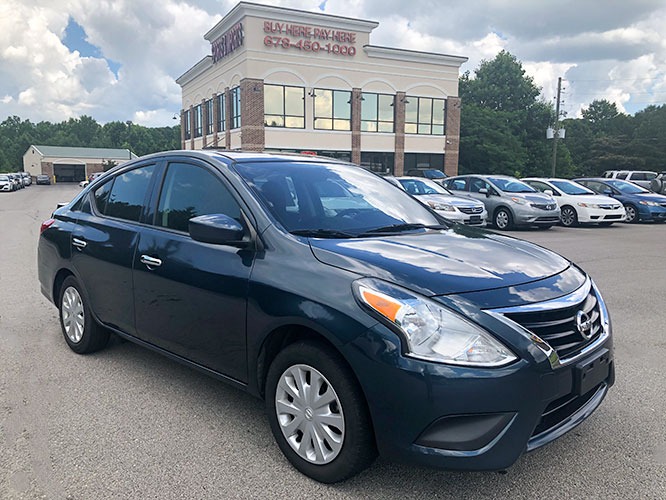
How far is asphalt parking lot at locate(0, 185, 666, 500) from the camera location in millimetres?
2730

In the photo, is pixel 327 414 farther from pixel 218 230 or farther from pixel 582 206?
pixel 582 206

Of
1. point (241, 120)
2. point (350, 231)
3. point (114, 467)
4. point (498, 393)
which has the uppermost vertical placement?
point (241, 120)

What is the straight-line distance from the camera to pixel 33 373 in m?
4.27

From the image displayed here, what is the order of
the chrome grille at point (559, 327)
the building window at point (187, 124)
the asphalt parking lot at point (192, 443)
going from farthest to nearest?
the building window at point (187, 124) → the asphalt parking lot at point (192, 443) → the chrome grille at point (559, 327)

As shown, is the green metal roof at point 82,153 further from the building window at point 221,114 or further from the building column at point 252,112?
the building column at point 252,112

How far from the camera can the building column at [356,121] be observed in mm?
35938

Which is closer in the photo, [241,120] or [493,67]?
[241,120]

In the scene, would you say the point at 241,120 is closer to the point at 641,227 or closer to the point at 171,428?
the point at 641,227

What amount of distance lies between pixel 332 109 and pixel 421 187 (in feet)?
71.5

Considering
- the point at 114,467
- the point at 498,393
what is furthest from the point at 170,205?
the point at 498,393

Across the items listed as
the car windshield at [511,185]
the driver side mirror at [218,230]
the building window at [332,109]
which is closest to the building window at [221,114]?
the building window at [332,109]

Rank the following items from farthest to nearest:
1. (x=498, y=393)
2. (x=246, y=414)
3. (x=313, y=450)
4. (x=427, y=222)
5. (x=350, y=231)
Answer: (x=427, y=222) → (x=246, y=414) → (x=350, y=231) → (x=313, y=450) → (x=498, y=393)

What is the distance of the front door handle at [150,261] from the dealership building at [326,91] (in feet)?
97.1

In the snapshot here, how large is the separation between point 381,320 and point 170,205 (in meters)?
2.05
